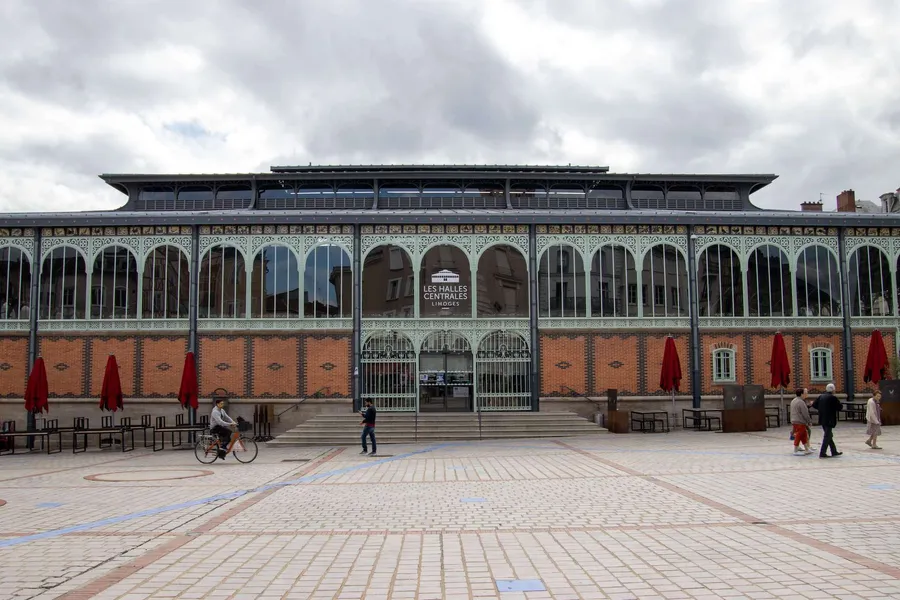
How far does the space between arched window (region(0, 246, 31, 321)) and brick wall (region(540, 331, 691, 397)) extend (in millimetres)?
19262

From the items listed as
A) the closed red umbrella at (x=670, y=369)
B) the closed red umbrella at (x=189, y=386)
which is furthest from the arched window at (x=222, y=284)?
the closed red umbrella at (x=670, y=369)

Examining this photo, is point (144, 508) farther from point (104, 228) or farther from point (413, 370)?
point (104, 228)

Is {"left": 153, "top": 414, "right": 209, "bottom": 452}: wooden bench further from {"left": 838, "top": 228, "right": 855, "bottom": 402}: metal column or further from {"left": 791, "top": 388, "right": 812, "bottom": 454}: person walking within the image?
{"left": 838, "top": 228, "right": 855, "bottom": 402}: metal column

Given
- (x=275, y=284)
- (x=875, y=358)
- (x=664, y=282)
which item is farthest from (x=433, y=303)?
(x=875, y=358)

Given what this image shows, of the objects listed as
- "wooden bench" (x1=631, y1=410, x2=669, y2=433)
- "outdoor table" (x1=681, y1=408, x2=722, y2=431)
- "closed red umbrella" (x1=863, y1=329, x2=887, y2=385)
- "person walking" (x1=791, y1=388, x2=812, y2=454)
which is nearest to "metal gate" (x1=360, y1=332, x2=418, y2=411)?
"wooden bench" (x1=631, y1=410, x2=669, y2=433)

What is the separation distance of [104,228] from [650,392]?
21085 millimetres

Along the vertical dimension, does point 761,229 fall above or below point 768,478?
above

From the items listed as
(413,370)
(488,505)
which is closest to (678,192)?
(413,370)

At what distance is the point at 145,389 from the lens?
2723cm

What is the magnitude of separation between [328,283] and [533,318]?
7.72 m

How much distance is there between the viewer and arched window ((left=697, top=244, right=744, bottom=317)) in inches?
1107

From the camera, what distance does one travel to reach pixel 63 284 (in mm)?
27969

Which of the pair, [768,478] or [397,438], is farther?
[397,438]

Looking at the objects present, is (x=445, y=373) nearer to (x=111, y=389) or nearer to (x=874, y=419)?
(x=111, y=389)
